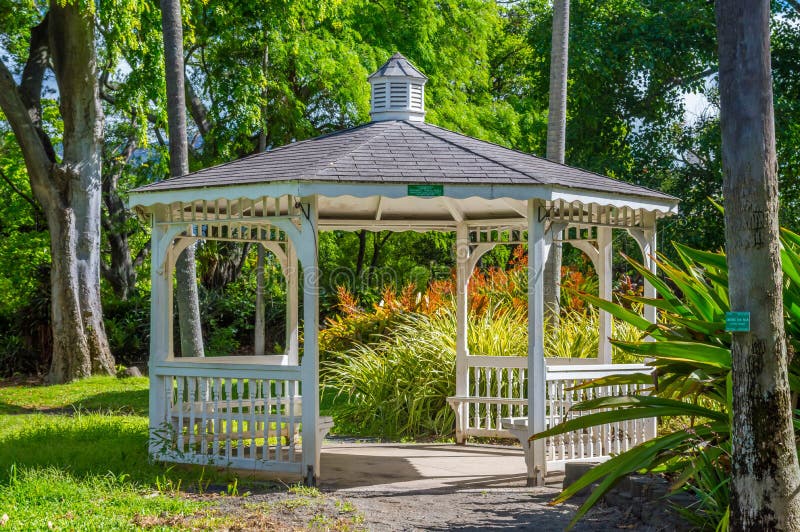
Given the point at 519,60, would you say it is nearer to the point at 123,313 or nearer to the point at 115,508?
the point at 123,313

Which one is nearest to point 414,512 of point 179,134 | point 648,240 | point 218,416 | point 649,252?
point 218,416

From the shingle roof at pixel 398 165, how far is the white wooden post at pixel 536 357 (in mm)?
466

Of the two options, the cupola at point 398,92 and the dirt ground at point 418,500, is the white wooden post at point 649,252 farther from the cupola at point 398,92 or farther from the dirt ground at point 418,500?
the cupola at point 398,92

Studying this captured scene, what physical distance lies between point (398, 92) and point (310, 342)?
3.23 meters

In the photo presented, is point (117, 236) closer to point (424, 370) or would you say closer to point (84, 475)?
point (424, 370)

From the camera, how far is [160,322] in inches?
351

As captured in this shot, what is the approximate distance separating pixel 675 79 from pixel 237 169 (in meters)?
13.6

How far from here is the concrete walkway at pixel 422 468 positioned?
8.09 metres

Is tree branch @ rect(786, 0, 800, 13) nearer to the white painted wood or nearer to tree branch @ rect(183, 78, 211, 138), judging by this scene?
tree branch @ rect(183, 78, 211, 138)

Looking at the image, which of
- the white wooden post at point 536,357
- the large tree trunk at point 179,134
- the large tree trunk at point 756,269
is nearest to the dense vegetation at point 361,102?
the large tree trunk at point 179,134

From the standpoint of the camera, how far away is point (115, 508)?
22.1 feet

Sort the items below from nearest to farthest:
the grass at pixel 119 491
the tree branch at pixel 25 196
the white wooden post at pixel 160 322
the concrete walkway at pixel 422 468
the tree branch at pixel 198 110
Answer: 1. the grass at pixel 119 491
2. the concrete walkway at pixel 422 468
3. the white wooden post at pixel 160 322
4. the tree branch at pixel 198 110
5. the tree branch at pixel 25 196

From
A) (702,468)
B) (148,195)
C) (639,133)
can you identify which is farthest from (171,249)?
(639,133)

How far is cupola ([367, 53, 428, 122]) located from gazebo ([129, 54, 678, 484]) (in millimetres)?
13
